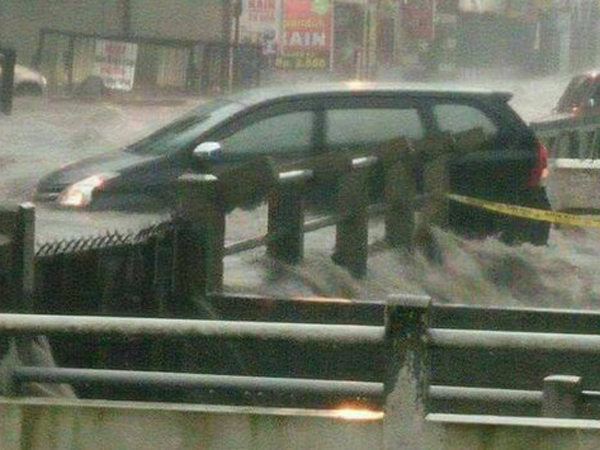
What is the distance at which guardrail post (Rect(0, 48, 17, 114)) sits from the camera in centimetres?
3256

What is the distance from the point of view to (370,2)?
34.6 metres

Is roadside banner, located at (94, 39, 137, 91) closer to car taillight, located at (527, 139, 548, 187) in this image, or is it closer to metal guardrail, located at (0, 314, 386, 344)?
car taillight, located at (527, 139, 548, 187)

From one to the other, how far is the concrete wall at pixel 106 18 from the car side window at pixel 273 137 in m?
26.1

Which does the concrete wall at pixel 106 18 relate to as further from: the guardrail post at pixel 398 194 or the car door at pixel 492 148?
the guardrail post at pixel 398 194

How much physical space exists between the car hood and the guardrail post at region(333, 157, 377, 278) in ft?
7.91

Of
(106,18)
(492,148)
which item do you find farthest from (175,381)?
(106,18)

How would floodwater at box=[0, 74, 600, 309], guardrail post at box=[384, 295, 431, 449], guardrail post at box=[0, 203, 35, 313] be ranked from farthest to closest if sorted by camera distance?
floodwater at box=[0, 74, 600, 309], guardrail post at box=[0, 203, 35, 313], guardrail post at box=[384, 295, 431, 449]

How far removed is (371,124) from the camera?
16.2 meters

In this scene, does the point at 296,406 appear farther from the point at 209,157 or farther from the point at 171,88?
the point at 171,88

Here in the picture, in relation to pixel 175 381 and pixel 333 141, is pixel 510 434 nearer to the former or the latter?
pixel 175 381

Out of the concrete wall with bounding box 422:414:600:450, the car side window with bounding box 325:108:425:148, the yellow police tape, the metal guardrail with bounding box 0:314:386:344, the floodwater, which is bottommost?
the floodwater

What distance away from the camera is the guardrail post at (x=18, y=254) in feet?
24.7

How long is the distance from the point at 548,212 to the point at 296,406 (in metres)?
6.58

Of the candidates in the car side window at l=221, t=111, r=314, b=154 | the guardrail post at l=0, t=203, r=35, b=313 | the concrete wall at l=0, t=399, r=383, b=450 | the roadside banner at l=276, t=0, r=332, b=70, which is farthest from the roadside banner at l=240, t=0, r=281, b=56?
the concrete wall at l=0, t=399, r=383, b=450
